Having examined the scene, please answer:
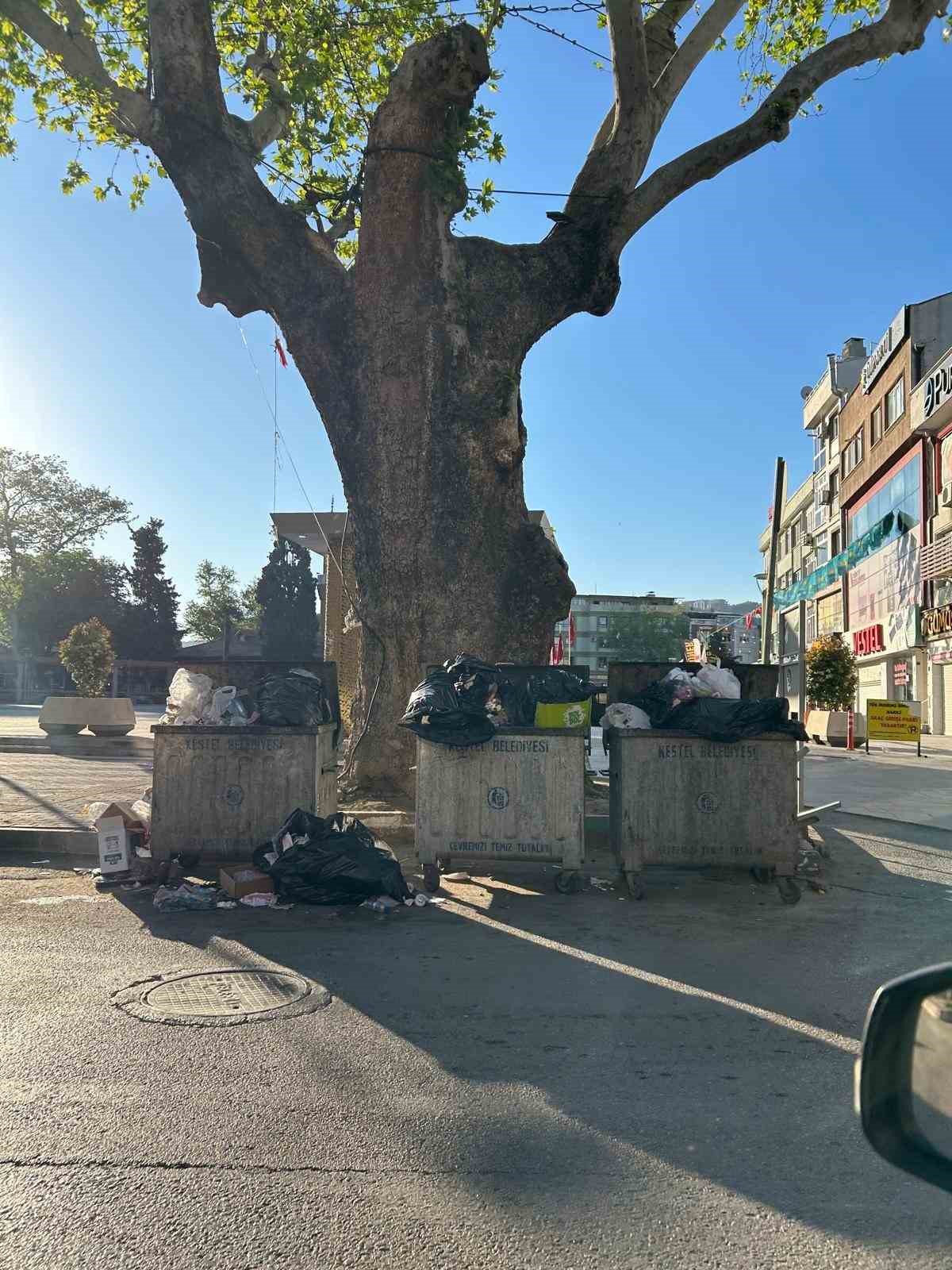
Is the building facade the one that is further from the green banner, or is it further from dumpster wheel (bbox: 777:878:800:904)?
dumpster wheel (bbox: 777:878:800:904)

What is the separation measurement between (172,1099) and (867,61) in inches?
495

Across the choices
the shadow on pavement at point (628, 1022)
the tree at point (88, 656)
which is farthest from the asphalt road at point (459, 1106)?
the tree at point (88, 656)

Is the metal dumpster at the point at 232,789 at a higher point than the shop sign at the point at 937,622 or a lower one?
lower

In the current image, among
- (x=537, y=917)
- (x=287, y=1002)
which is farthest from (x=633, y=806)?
(x=287, y=1002)

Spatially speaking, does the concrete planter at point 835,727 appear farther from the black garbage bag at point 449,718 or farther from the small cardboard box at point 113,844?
the small cardboard box at point 113,844

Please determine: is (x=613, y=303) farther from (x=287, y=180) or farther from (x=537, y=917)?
(x=537, y=917)

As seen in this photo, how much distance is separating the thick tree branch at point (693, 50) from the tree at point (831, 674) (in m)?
22.4

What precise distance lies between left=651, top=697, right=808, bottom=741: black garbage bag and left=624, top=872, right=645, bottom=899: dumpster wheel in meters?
1.09

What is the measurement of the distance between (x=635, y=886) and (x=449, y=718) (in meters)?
1.76

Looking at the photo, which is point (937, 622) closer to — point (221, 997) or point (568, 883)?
point (568, 883)

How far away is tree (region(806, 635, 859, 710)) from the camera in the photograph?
30.8 m

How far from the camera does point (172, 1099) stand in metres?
3.34

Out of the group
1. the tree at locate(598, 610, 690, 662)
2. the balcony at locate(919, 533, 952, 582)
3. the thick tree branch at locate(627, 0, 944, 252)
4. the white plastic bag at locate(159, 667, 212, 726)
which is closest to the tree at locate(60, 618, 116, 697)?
the white plastic bag at locate(159, 667, 212, 726)

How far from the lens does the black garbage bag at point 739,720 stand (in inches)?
267
